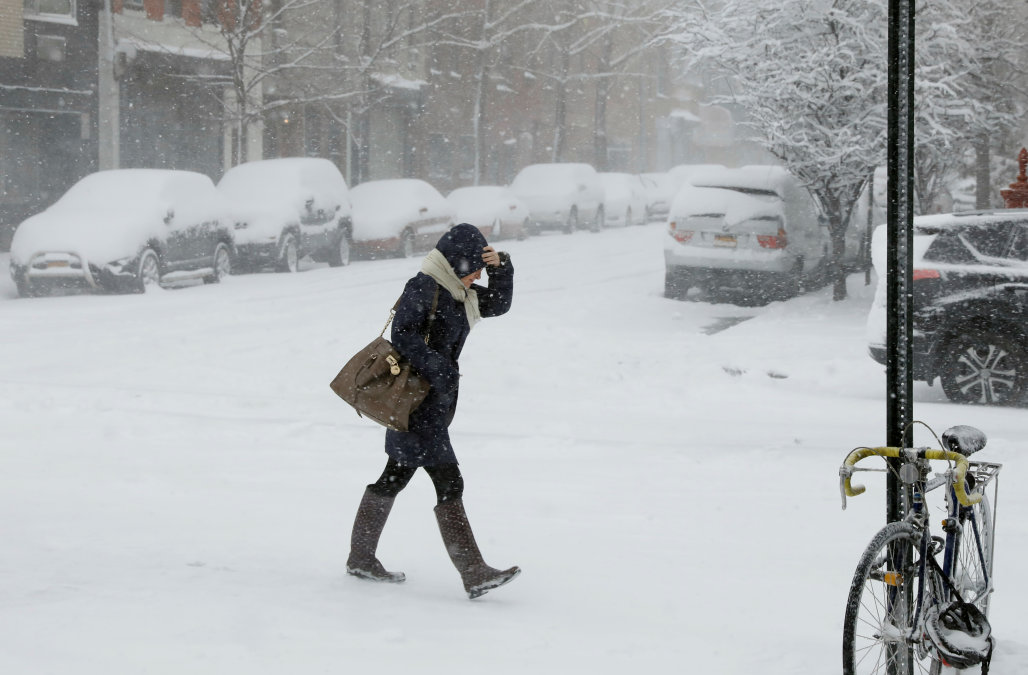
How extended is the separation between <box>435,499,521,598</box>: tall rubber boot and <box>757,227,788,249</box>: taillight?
12.5m

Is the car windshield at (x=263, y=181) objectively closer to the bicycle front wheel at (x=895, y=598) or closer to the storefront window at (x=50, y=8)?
the storefront window at (x=50, y=8)

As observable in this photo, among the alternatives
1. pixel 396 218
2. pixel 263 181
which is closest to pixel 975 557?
pixel 263 181

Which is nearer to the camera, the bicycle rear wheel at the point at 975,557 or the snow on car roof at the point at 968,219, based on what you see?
the bicycle rear wheel at the point at 975,557

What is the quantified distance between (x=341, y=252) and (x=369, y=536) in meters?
19.3

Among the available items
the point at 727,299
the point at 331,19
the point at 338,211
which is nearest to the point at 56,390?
the point at 727,299

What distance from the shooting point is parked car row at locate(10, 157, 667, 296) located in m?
18.5

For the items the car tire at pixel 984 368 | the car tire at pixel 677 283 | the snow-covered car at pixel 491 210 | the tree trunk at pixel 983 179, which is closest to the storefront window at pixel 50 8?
the snow-covered car at pixel 491 210

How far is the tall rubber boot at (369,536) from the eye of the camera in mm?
5664

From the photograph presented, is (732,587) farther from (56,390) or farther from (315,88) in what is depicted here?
(315,88)

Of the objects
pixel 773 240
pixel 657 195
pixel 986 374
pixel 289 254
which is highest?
pixel 657 195

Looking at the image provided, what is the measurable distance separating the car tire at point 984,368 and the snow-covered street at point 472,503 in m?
0.28

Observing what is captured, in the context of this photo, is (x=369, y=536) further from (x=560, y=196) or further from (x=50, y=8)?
(x=560, y=196)

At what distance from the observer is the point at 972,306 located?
418 inches

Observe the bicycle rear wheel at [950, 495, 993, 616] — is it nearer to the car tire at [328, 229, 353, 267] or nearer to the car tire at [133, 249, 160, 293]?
the car tire at [133, 249, 160, 293]
